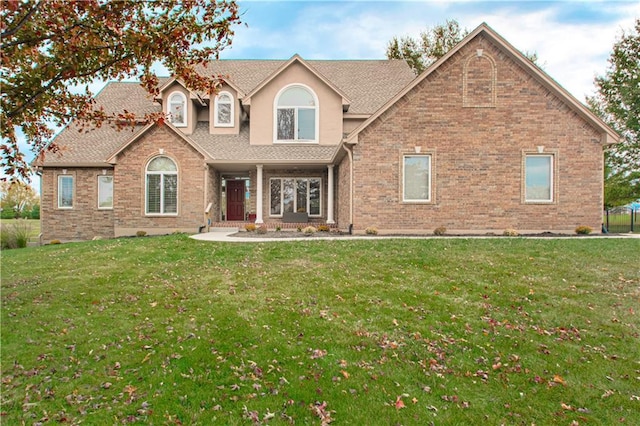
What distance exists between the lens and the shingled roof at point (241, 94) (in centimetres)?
1638

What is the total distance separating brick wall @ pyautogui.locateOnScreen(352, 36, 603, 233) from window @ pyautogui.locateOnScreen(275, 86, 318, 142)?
4.84m

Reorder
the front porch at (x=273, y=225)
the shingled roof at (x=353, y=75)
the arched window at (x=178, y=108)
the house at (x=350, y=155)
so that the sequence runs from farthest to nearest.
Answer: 1. the shingled roof at (x=353, y=75)
2. the arched window at (x=178, y=108)
3. the front porch at (x=273, y=225)
4. the house at (x=350, y=155)

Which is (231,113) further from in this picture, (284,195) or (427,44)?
(427,44)

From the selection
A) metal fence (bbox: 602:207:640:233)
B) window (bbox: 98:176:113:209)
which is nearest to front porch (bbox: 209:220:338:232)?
window (bbox: 98:176:113:209)

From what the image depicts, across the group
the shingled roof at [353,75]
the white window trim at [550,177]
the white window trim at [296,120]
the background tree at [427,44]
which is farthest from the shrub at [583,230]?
the background tree at [427,44]

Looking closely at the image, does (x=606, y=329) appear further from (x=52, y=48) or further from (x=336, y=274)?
(x=52, y=48)

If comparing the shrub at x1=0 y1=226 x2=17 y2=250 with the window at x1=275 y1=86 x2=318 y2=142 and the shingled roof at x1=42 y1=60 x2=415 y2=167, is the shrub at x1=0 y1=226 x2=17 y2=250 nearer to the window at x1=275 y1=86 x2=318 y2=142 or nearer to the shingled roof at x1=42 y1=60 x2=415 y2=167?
the shingled roof at x1=42 y1=60 x2=415 y2=167

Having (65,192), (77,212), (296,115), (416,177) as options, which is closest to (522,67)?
(416,177)

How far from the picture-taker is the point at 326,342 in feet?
15.0

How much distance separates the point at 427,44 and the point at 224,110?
21.3 metres

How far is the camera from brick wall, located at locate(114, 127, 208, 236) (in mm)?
15305

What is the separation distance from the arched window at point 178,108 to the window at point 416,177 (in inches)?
443

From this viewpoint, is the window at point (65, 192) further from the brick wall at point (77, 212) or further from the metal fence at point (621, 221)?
the metal fence at point (621, 221)

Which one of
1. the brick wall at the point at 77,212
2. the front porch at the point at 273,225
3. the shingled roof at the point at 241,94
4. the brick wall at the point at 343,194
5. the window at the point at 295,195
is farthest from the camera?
the window at the point at 295,195
